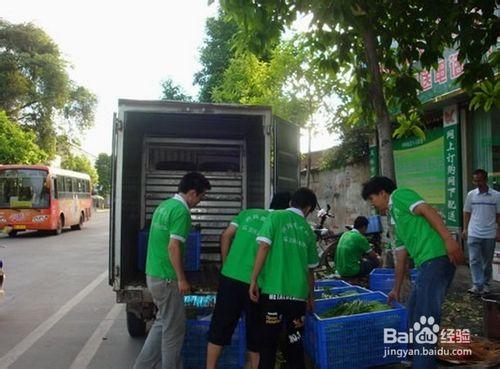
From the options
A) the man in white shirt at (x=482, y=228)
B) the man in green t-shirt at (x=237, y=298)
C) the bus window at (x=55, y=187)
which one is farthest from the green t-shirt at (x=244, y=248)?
the bus window at (x=55, y=187)

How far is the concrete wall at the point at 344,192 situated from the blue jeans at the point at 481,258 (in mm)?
7175

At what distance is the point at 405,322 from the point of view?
14.6 feet

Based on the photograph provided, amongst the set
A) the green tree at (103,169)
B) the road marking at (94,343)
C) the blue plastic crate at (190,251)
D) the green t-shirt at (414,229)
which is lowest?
the road marking at (94,343)

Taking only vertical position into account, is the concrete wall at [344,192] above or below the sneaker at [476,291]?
above

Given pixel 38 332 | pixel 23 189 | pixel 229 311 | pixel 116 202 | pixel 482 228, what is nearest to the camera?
pixel 229 311

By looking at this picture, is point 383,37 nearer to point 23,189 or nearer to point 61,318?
point 61,318

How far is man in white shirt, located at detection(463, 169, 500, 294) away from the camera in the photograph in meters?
7.29

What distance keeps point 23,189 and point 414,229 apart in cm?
1793

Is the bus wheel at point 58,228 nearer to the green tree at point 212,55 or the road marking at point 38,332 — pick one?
the green tree at point 212,55

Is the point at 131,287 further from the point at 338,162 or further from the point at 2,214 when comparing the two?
the point at 2,214

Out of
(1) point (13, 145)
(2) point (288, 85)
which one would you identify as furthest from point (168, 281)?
(1) point (13, 145)

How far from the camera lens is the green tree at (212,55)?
24578 mm

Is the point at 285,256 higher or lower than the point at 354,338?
higher

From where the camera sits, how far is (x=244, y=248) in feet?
13.7
